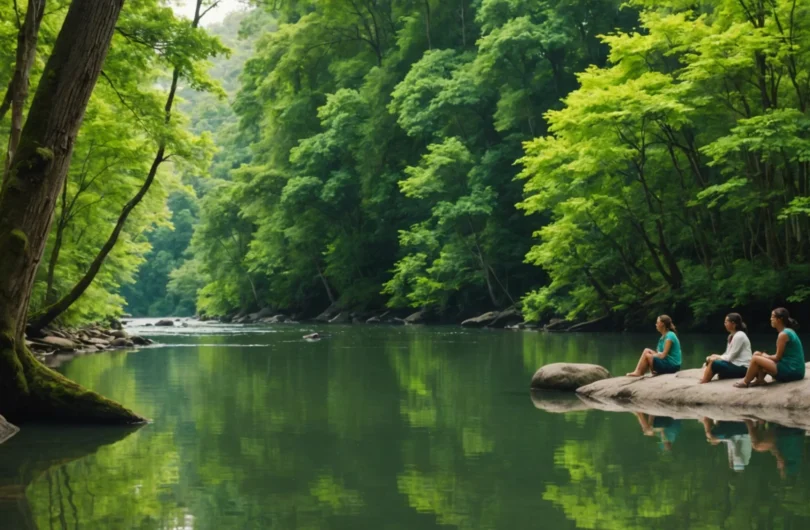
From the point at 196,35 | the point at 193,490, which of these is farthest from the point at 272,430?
the point at 196,35

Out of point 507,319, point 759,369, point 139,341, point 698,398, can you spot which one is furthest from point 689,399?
point 507,319

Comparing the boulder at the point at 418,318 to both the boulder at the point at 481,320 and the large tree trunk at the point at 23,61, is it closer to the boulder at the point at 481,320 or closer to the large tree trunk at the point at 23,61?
the boulder at the point at 481,320

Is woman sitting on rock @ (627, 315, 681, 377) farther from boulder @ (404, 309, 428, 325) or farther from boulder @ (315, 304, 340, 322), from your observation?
boulder @ (315, 304, 340, 322)

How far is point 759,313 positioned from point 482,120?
19.2 m

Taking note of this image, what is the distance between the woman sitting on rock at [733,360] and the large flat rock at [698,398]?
0.38 feet

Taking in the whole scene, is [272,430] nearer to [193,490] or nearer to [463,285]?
[193,490]

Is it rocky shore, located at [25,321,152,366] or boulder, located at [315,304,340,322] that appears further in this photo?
boulder, located at [315,304,340,322]

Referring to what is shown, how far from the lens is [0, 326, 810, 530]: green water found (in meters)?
5.92

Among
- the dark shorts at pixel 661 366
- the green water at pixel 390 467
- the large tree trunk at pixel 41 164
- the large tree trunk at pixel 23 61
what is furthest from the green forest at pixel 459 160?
the dark shorts at pixel 661 366

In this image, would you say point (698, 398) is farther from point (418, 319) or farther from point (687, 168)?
point (418, 319)

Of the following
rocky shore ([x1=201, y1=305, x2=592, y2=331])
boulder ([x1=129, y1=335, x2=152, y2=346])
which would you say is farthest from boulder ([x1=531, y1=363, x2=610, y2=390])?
rocky shore ([x1=201, y1=305, x2=592, y2=331])

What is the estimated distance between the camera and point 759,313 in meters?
29.4

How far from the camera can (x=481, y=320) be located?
4088 centimetres

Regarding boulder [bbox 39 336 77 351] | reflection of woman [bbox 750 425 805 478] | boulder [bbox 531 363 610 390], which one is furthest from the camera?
boulder [bbox 39 336 77 351]
